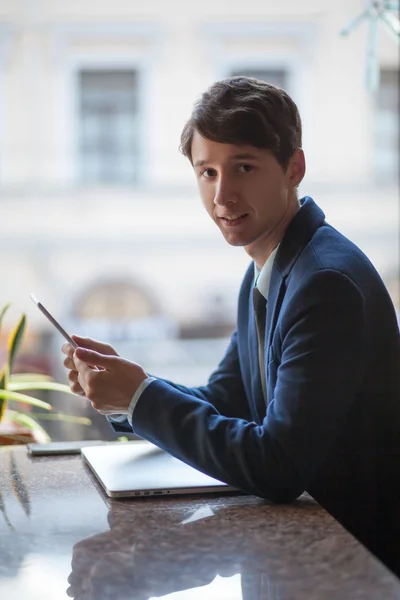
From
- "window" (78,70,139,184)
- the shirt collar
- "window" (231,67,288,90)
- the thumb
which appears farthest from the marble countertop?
"window" (78,70,139,184)

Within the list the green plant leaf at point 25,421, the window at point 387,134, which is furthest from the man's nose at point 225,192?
the window at point 387,134

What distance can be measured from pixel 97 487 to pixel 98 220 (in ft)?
17.8

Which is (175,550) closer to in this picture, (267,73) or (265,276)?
(265,276)

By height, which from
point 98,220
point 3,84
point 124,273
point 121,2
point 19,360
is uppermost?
point 121,2

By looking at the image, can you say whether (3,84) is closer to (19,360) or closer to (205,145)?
(19,360)

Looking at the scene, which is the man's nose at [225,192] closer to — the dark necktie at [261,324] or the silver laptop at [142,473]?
the dark necktie at [261,324]

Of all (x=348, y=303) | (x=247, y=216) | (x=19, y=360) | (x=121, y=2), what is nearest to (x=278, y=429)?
(x=348, y=303)

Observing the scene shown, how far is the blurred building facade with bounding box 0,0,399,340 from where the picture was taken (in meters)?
5.67

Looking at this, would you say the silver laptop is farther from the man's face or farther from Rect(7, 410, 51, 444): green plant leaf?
Rect(7, 410, 51, 444): green plant leaf

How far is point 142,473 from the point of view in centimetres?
86

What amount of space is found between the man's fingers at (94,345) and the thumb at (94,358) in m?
0.07

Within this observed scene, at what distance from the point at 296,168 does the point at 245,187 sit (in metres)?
0.08

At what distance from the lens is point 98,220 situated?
6.20m

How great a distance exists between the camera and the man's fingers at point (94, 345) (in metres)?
0.89
